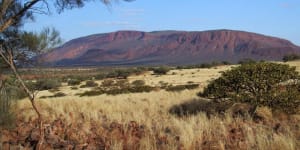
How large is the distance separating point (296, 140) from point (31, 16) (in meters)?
8.38

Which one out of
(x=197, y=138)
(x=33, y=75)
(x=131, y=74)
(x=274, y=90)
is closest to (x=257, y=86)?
(x=274, y=90)

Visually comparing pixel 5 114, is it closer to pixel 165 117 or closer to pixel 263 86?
pixel 165 117

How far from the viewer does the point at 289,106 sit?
1181cm

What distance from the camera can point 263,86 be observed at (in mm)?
12188

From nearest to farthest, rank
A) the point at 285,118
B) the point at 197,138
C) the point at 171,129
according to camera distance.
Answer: the point at 197,138, the point at 171,129, the point at 285,118

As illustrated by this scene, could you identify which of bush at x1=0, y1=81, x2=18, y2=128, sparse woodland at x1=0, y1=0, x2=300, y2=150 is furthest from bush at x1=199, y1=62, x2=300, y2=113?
bush at x1=0, y1=81, x2=18, y2=128

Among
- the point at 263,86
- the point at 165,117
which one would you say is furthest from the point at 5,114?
the point at 263,86

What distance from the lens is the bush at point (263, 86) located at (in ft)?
39.0

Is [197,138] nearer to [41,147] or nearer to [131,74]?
[41,147]

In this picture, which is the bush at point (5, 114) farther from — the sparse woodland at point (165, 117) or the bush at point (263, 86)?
the bush at point (263, 86)

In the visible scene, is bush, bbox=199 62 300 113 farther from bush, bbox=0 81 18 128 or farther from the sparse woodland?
bush, bbox=0 81 18 128

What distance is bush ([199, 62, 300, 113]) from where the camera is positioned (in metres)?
11.9

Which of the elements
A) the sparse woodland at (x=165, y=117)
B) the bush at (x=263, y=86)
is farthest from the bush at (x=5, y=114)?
the bush at (x=263, y=86)

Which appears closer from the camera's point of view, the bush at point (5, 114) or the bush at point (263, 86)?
the bush at point (5, 114)
